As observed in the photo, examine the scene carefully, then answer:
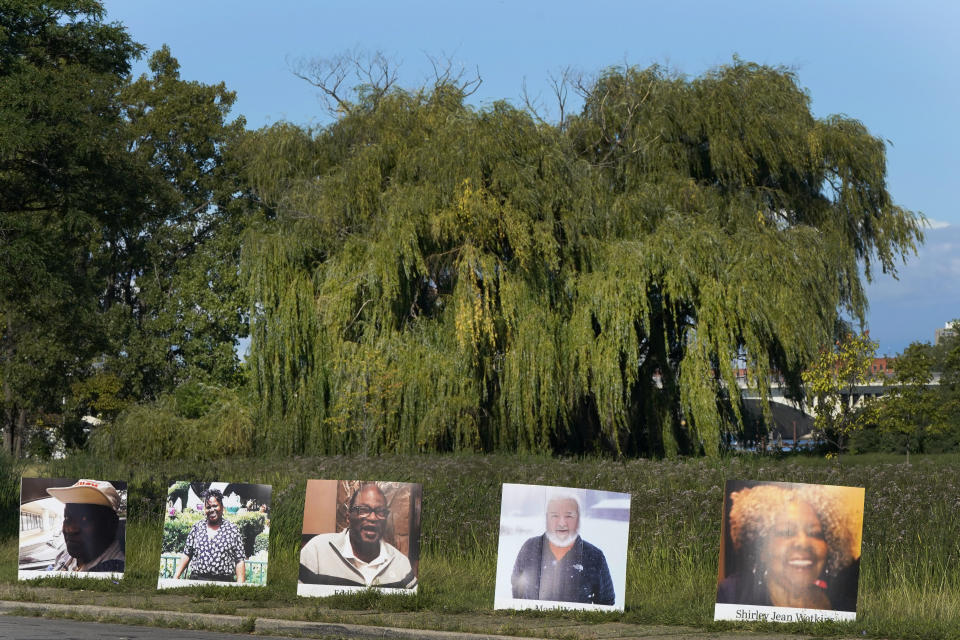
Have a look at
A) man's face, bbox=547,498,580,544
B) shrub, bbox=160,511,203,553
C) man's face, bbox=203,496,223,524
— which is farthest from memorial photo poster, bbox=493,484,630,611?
shrub, bbox=160,511,203,553

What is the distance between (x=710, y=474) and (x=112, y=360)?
33529 millimetres

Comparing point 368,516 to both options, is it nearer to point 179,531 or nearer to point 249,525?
point 249,525

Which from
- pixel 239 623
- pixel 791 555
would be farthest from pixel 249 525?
pixel 791 555

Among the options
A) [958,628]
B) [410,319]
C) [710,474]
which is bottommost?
[958,628]

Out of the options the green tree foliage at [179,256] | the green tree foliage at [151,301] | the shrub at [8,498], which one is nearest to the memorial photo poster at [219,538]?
the shrub at [8,498]

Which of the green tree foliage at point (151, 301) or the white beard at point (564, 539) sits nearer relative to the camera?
the white beard at point (564, 539)

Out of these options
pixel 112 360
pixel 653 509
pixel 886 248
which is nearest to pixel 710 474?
pixel 653 509

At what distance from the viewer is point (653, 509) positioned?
44.3ft

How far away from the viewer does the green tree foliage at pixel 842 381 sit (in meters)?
32.1

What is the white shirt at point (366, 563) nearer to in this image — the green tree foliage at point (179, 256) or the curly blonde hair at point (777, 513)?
the curly blonde hair at point (777, 513)

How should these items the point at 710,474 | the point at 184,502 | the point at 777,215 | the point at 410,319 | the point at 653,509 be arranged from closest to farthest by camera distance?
the point at 184,502 < the point at 653,509 < the point at 710,474 < the point at 410,319 < the point at 777,215

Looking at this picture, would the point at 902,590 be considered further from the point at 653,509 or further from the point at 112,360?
the point at 112,360

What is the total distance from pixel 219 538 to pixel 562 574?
13.2ft

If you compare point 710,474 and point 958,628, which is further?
point 710,474
